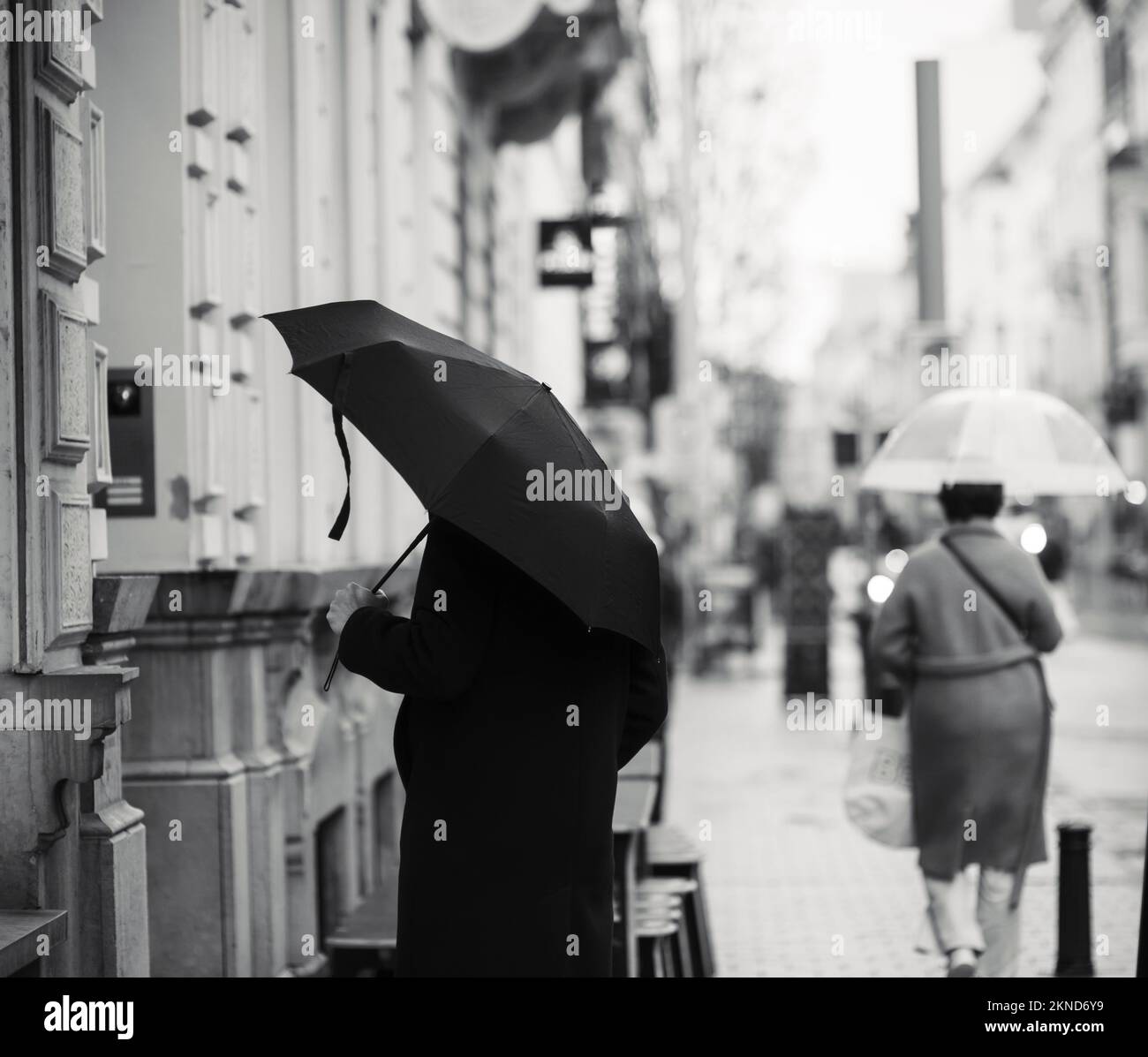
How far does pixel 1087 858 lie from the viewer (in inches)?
265

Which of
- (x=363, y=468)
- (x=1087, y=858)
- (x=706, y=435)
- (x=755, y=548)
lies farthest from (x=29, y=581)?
(x=755, y=548)

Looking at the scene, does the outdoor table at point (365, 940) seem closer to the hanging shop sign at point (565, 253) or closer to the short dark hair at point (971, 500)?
the short dark hair at point (971, 500)

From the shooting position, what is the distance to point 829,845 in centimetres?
1079

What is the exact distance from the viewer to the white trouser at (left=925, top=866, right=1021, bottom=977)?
21.4ft

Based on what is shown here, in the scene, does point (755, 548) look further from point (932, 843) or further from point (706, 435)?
point (932, 843)

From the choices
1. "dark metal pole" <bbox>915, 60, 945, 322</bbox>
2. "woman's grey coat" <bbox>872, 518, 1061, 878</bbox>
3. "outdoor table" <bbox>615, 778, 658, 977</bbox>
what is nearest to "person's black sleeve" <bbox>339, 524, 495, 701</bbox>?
"outdoor table" <bbox>615, 778, 658, 977</bbox>

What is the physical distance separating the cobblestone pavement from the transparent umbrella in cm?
185

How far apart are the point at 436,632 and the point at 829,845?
763cm

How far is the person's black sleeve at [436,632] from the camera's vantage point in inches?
141

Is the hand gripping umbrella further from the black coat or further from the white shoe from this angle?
the white shoe

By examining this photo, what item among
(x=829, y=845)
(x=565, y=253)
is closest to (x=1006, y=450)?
(x=829, y=845)

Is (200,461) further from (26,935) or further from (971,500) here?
(971,500)

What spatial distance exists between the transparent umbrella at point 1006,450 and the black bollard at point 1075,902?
1353 mm

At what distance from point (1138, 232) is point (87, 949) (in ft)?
154
